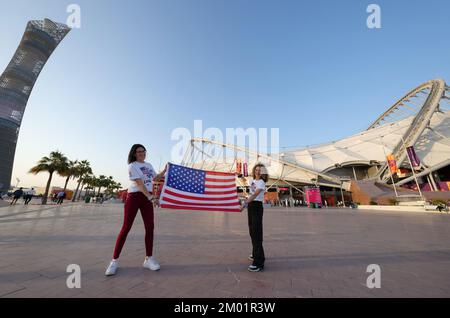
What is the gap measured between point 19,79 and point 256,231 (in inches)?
4089

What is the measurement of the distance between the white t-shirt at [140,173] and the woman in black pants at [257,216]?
194cm

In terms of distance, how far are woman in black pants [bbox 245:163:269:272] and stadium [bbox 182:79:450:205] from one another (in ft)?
98.7

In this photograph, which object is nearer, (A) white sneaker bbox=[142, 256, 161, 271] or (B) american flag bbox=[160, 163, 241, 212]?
(A) white sneaker bbox=[142, 256, 161, 271]

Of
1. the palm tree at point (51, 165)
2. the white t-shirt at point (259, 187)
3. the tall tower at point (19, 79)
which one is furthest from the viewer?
the tall tower at point (19, 79)

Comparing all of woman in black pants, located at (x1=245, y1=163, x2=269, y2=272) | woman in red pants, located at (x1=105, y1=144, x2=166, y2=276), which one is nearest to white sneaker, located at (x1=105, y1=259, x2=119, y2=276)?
woman in red pants, located at (x1=105, y1=144, x2=166, y2=276)

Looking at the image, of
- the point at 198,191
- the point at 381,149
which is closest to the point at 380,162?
the point at 381,149

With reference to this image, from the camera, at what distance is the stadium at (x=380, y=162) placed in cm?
4116

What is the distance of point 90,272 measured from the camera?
3303 mm

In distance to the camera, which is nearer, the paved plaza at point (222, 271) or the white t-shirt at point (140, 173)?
the paved plaza at point (222, 271)

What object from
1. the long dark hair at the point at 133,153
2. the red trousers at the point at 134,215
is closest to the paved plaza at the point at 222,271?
the red trousers at the point at 134,215

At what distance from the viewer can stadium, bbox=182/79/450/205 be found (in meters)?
41.2

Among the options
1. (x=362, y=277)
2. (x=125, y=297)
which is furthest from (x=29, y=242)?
(x=362, y=277)

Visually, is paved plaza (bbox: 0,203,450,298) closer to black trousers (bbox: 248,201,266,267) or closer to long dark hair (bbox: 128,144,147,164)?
black trousers (bbox: 248,201,266,267)

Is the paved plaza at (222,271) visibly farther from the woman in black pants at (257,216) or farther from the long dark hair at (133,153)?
the long dark hair at (133,153)
